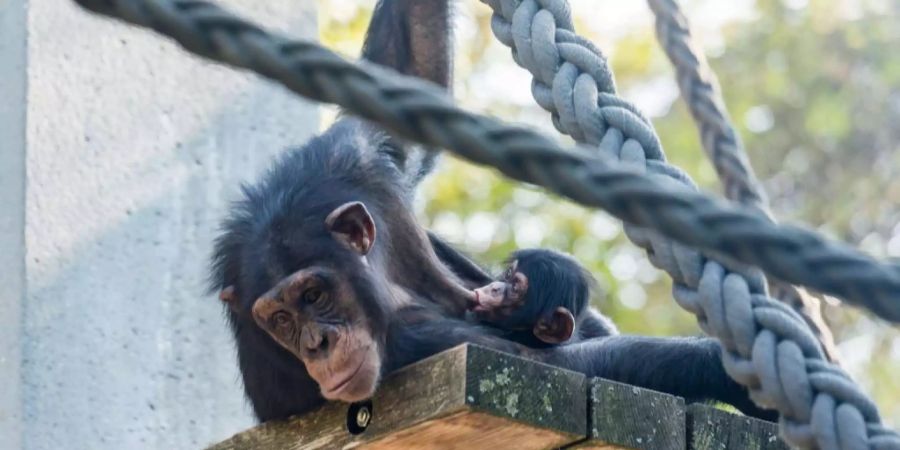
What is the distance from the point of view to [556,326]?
14.9 feet

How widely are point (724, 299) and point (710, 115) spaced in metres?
1.39

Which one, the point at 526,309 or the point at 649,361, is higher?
the point at 526,309

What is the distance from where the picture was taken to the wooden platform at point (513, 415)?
10.8 feet

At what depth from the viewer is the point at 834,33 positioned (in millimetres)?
14383

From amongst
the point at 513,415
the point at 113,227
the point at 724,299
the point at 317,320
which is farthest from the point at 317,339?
the point at 724,299

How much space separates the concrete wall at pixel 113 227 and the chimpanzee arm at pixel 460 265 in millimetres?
706

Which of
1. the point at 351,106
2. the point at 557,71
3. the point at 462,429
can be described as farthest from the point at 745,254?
the point at 462,429

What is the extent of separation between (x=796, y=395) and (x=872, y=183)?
12.0 metres

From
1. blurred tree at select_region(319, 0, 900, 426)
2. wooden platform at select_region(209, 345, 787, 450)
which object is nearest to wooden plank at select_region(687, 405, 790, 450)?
wooden platform at select_region(209, 345, 787, 450)

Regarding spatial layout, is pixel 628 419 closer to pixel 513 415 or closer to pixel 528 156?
pixel 513 415

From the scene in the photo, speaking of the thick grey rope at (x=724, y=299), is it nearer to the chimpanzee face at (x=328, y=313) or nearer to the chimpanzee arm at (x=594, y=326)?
the chimpanzee face at (x=328, y=313)

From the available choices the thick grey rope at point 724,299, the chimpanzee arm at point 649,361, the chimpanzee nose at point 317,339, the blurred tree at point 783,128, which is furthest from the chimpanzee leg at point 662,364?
the blurred tree at point 783,128

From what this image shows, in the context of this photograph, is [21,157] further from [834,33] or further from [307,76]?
[834,33]

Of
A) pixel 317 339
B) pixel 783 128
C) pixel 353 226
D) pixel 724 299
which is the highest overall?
pixel 783 128
